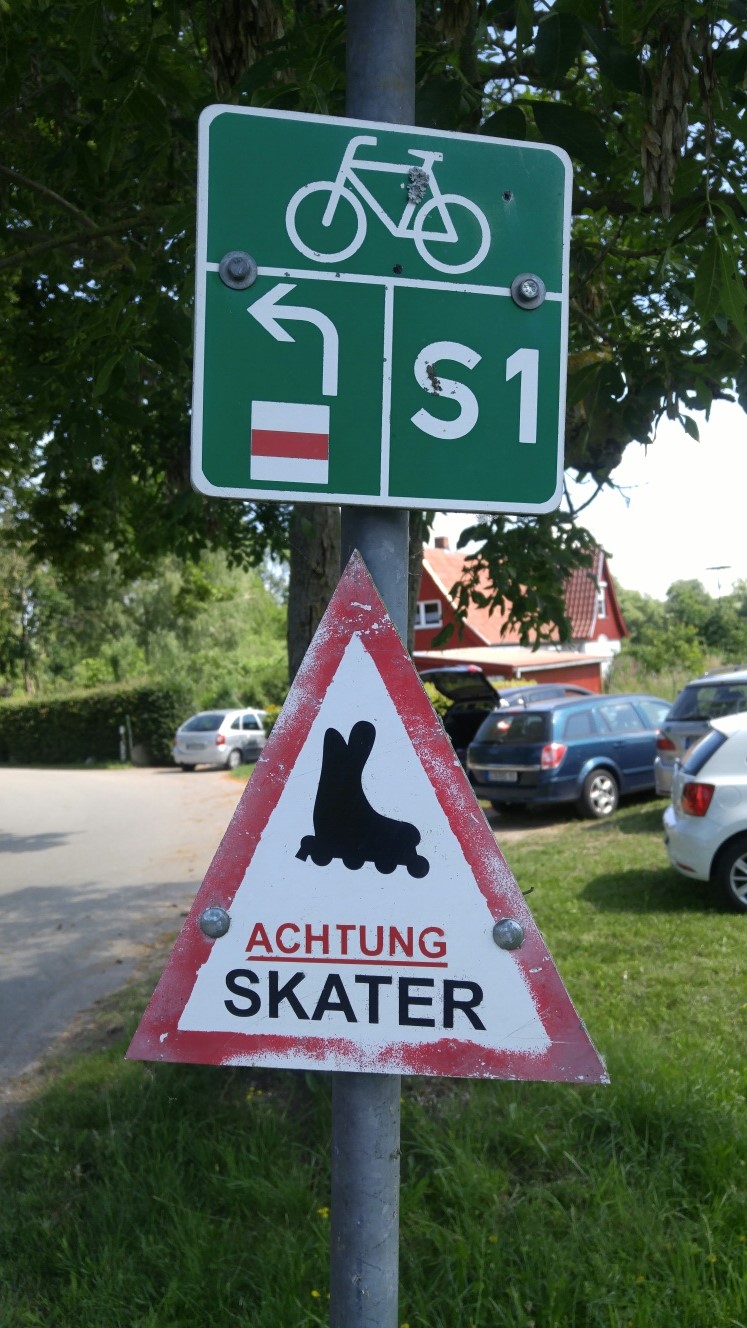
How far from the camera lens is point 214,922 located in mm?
1685

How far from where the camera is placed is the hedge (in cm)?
3397

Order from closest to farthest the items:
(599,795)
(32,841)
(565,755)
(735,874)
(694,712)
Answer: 1. (735,874)
2. (694,712)
3. (565,755)
4. (599,795)
5. (32,841)

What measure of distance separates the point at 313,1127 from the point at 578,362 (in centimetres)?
298

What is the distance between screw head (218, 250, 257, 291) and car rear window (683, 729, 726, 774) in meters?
7.08

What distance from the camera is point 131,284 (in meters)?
3.93

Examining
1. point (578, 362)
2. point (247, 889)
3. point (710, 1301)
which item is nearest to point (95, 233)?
point (578, 362)

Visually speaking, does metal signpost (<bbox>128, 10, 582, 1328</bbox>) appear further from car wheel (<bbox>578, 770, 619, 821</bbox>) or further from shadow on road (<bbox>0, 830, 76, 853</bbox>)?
shadow on road (<bbox>0, 830, 76, 853</bbox>)

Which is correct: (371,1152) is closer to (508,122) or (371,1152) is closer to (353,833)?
(353,833)

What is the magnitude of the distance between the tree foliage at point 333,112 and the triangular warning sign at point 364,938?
1.51 meters

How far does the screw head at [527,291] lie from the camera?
1.80 m

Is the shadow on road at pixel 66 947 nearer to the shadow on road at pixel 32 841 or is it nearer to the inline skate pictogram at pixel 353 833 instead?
the shadow on road at pixel 32 841

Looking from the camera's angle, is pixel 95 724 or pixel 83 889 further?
pixel 95 724

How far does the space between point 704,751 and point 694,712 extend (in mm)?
3975

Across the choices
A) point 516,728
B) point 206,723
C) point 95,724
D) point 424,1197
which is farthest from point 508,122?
point 95,724
